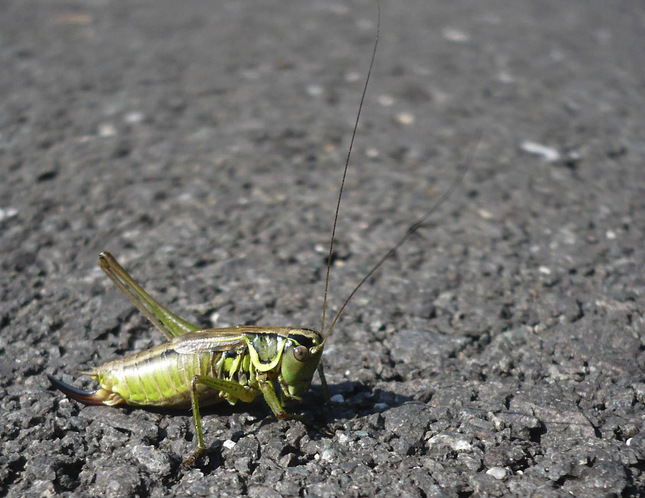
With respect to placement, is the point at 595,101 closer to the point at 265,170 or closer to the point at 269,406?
the point at 265,170

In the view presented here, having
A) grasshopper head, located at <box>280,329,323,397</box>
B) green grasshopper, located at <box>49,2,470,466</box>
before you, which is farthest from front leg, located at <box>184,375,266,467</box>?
grasshopper head, located at <box>280,329,323,397</box>

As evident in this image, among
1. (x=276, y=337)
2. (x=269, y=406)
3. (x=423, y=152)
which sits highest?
(x=276, y=337)

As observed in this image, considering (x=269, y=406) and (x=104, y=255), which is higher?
(x=104, y=255)

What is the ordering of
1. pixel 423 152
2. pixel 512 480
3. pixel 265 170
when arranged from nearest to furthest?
1. pixel 512 480
2. pixel 265 170
3. pixel 423 152

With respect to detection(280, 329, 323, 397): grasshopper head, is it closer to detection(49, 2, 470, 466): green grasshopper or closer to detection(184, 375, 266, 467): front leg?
detection(49, 2, 470, 466): green grasshopper

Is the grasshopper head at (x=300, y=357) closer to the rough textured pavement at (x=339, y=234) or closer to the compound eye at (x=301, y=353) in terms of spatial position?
the compound eye at (x=301, y=353)

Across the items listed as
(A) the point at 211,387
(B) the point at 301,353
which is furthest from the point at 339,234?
(A) the point at 211,387

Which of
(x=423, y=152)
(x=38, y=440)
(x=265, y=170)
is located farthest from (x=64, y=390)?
(x=423, y=152)
